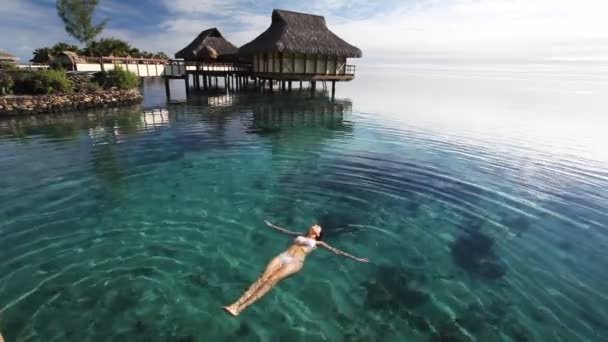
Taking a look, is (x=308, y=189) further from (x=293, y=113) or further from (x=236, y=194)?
(x=293, y=113)

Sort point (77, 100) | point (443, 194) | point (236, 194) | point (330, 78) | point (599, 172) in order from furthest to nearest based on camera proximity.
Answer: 1. point (330, 78)
2. point (77, 100)
3. point (599, 172)
4. point (443, 194)
5. point (236, 194)

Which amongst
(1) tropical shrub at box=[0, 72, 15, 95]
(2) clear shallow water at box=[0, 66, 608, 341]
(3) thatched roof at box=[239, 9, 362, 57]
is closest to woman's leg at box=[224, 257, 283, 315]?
(2) clear shallow water at box=[0, 66, 608, 341]

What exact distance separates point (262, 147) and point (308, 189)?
5468 millimetres

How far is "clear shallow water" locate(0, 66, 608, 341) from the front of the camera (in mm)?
4934

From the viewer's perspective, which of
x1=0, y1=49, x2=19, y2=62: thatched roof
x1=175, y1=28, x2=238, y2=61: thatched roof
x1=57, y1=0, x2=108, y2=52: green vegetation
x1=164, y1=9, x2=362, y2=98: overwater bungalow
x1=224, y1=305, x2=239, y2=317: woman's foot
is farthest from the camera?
x1=57, y1=0, x2=108, y2=52: green vegetation

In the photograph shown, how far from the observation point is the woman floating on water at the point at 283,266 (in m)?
5.06

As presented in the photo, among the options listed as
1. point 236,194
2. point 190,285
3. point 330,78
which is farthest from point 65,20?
point 190,285

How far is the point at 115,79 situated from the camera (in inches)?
1072

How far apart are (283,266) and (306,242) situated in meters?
0.88

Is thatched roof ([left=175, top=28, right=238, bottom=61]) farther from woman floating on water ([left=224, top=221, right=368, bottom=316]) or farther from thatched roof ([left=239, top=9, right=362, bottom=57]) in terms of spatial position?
woman floating on water ([left=224, top=221, right=368, bottom=316])

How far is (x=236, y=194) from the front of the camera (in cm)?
942

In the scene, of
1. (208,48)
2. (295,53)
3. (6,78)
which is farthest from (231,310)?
(208,48)

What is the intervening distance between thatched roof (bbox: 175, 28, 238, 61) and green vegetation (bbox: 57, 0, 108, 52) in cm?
2744

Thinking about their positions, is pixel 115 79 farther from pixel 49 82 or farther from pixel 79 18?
pixel 79 18
